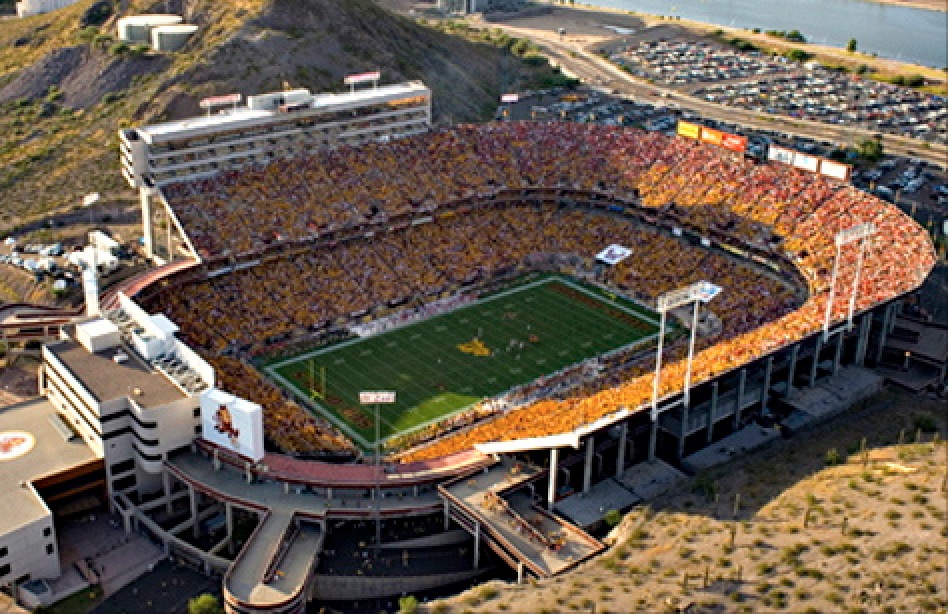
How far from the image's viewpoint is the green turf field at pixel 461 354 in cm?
6034

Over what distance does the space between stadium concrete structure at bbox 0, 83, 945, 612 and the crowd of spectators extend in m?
0.57

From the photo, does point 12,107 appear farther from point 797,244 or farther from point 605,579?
point 605,579

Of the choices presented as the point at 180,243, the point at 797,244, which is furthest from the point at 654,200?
the point at 180,243

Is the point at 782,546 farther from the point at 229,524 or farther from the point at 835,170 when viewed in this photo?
the point at 835,170

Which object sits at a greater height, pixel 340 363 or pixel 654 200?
pixel 654 200

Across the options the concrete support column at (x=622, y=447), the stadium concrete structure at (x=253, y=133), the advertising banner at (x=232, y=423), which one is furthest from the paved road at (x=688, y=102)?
the advertising banner at (x=232, y=423)

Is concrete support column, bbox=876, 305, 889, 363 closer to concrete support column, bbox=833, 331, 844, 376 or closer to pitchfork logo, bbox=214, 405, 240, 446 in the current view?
concrete support column, bbox=833, 331, 844, 376

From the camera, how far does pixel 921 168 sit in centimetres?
9931

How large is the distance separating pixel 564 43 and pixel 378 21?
53.5 metres

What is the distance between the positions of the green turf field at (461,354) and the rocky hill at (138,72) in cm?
3148

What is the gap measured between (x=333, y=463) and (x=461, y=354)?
618 inches

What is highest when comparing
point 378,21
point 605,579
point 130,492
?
point 378,21

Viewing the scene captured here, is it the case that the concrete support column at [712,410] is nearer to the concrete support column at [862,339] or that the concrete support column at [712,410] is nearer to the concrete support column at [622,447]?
the concrete support column at [622,447]

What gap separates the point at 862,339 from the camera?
62.0m
